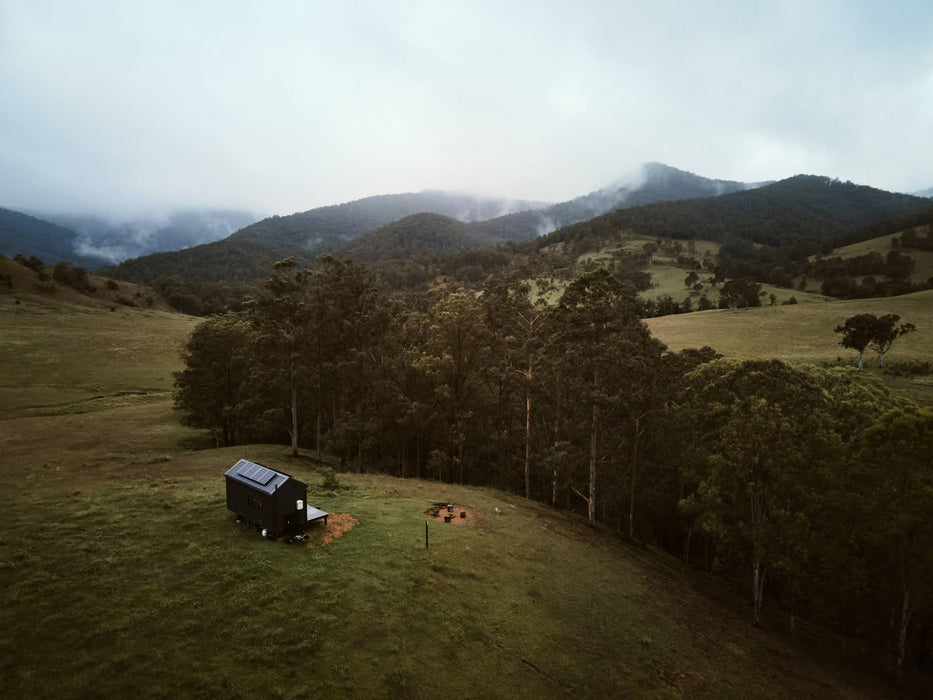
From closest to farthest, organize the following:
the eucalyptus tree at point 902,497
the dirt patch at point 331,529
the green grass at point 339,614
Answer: the green grass at point 339,614 < the eucalyptus tree at point 902,497 < the dirt patch at point 331,529

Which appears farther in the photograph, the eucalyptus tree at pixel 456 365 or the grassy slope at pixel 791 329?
the grassy slope at pixel 791 329

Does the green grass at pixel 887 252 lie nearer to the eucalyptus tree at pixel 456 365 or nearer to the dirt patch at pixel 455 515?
the eucalyptus tree at pixel 456 365

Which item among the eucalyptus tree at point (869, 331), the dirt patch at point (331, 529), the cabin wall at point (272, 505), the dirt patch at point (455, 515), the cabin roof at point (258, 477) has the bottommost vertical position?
the dirt patch at point (455, 515)

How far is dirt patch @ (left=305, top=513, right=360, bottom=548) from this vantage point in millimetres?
20422

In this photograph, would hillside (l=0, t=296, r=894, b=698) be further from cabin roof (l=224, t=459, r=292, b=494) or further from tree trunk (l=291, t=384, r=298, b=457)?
tree trunk (l=291, t=384, r=298, b=457)

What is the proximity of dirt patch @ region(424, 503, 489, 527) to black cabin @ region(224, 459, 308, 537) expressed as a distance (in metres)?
8.03

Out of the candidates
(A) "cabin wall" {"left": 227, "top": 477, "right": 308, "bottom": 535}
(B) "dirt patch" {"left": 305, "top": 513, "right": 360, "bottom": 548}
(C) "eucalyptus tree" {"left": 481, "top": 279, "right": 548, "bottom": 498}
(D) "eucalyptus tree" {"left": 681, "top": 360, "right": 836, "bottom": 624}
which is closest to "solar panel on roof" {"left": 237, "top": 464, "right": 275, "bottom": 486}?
(A) "cabin wall" {"left": 227, "top": 477, "right": 308, "bottom": 535}

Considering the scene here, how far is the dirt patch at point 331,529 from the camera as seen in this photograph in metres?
20.4

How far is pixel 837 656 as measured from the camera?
81.6 feet

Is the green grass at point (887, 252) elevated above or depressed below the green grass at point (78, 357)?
above

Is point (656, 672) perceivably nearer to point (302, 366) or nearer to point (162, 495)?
point (162, 495)

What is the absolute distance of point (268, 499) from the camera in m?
19.6

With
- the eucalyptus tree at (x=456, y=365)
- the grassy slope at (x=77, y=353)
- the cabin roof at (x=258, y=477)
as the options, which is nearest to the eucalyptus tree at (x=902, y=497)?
the eucalyptus tree at (x=456, y=365)

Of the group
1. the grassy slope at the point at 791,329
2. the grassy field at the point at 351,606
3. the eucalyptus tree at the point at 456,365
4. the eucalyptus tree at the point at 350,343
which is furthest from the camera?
the grassy slope at the point at 791,329
